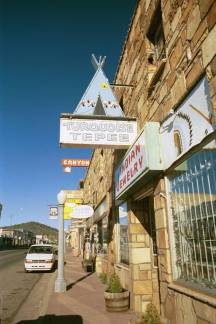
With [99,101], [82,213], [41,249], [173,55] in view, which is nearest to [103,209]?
[82,213]

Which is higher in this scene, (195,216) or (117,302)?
(195,216)

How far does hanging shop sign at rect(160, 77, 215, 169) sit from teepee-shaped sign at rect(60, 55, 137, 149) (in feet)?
5.61

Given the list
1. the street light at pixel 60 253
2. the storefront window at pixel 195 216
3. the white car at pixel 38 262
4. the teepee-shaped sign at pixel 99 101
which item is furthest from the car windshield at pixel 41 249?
the storefront window at pixel 195 216

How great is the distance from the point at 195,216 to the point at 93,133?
10.5 ft

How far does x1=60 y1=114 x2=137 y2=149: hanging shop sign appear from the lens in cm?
654

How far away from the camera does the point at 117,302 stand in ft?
22.9

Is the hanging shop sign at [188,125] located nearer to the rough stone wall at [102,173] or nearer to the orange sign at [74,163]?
the rough stone wall at [102,173]

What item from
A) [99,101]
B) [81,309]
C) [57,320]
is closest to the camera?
[57,320]

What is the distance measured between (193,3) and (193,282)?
388 centimetres

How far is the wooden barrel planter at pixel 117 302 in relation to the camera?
6.97m

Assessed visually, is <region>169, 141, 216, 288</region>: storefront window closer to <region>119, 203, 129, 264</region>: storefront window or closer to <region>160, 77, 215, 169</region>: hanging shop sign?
<region>160, 77, 215, 169</region>: hanging shop sign

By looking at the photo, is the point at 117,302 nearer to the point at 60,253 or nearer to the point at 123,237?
the point at 123,237

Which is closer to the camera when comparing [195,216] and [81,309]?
[195,216]

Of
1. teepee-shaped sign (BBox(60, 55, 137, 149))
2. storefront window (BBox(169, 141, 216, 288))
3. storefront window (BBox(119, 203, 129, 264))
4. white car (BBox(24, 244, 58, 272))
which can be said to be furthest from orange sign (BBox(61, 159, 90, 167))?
storefront window (BBox(169, 141, 216, 288))
